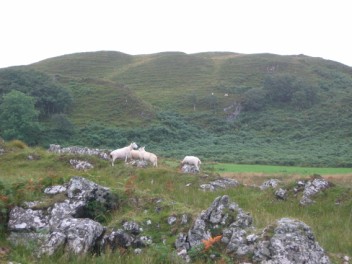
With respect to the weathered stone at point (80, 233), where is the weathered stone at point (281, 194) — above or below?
below

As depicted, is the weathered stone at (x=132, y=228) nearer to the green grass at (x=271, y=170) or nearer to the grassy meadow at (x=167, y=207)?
the grassy meadow at (x=167, y=207)

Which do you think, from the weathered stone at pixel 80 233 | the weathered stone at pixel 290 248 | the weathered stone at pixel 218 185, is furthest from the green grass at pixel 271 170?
the weathered stone at pixel 80 233

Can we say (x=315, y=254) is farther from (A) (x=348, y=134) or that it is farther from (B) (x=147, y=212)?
(A) (x=348, y=134)

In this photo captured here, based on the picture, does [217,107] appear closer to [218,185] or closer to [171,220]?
[218,185]

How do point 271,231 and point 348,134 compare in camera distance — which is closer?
point 271,231

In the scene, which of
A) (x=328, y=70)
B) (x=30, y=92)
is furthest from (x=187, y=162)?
(x=328, y=70)

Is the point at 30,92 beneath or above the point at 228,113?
above

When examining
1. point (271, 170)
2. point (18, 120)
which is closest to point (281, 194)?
point (271, 170)

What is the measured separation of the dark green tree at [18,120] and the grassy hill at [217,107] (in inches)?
196

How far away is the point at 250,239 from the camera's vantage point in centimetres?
830

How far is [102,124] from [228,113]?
4067 centimetres

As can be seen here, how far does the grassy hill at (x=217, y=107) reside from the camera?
79875 millimetres

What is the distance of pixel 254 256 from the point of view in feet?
25.9

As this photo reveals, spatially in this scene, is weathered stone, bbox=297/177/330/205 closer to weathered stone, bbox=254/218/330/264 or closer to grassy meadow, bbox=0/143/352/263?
grassy meadow, bbox=0/143/352/263
